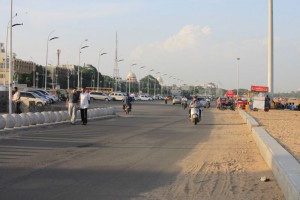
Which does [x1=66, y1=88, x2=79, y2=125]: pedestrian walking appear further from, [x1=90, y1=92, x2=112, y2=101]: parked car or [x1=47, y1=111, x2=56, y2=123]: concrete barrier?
[x1=90, y1=92, x2=112, y2=101]: parked car

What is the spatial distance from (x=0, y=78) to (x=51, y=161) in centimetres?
13246

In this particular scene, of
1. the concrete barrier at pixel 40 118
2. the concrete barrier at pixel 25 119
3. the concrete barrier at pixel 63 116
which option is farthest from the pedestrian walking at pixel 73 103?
the concrete barrier at pixel 25 119

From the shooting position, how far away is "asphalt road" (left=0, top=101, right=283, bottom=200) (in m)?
7.67

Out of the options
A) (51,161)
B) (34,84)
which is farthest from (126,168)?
(34,84)

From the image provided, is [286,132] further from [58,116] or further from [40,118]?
[40,118]

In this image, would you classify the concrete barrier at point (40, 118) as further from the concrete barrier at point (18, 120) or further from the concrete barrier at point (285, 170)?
the concrete barrier at point (285, 170)

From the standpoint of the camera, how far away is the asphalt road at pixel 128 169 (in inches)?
302

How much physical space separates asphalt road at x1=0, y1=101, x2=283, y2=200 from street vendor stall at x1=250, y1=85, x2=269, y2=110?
37843mm

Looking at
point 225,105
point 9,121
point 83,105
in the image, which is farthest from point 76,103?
point 225,105

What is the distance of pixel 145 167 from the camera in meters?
10.3

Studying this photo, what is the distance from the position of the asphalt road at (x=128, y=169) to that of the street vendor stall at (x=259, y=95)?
37.8 meters

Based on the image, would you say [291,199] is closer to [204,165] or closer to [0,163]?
[204,165]

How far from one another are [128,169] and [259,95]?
52.1 meters

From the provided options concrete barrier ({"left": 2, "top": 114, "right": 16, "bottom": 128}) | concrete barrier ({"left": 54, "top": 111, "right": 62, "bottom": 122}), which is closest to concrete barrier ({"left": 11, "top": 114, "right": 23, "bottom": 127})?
concrete barrier ({"left": 2, "top": 114, "right": 16, "bottom": 128})
